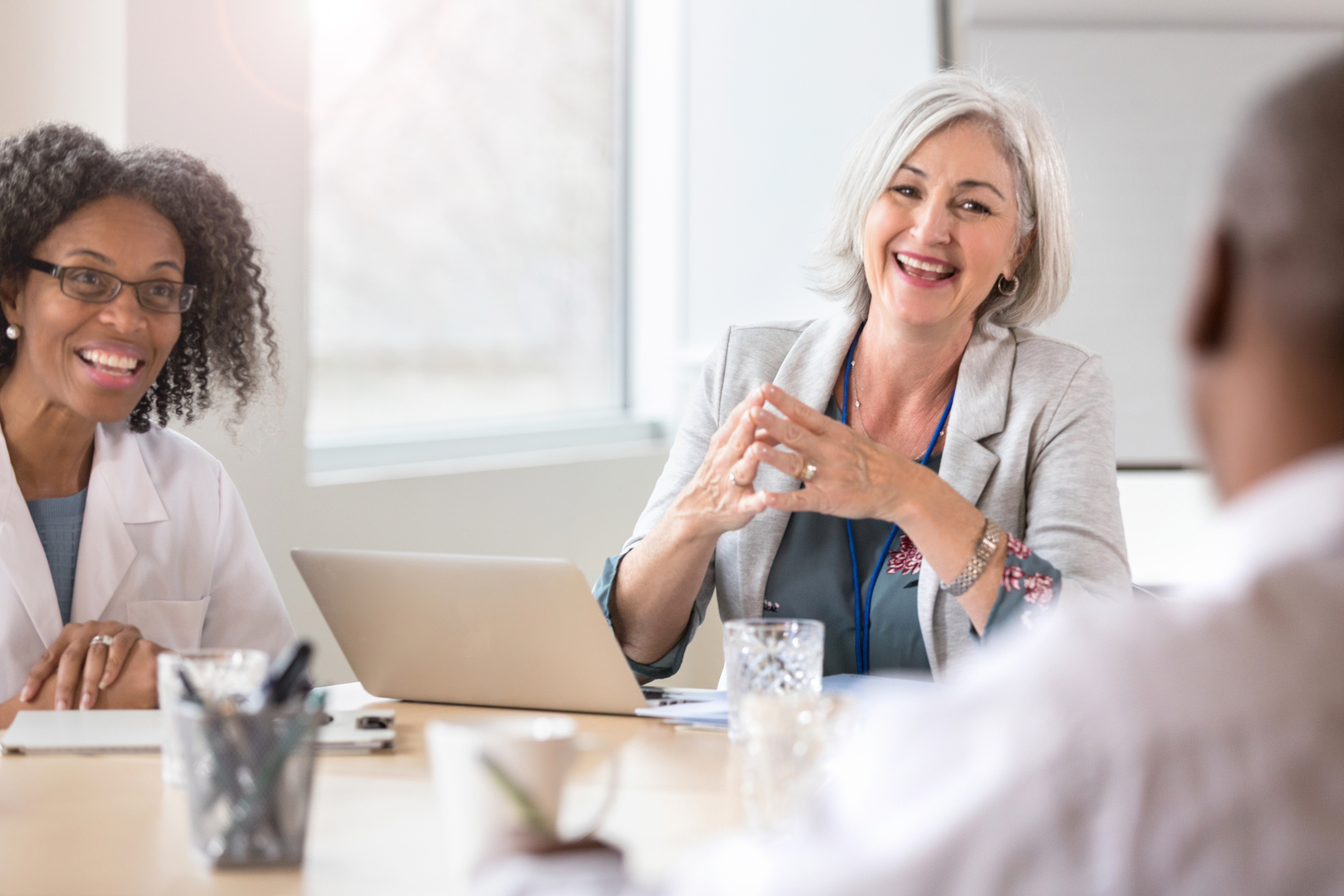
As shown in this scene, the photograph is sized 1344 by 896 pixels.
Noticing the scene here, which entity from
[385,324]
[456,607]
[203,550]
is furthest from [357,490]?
[456,607]

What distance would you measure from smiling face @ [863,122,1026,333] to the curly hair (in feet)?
3.23

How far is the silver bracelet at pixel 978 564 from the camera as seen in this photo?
1.67m

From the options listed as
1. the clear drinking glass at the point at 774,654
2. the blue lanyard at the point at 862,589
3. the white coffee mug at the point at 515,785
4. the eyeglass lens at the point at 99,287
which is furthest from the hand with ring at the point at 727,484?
the white coffee mug at the point at 515,785

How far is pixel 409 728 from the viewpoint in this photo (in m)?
1.45

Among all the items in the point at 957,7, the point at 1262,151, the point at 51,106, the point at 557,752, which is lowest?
the point at 557,752

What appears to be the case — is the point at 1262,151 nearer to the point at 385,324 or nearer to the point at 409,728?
the point at 409,728

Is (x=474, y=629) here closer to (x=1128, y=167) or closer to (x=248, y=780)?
(x=248, y=780)

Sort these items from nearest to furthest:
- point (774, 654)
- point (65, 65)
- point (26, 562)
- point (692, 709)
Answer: point (774, 654)
point (692, 709)
point (26, 562)
point (65, 65)

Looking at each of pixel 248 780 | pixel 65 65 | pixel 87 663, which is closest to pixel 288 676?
pixel 248 780

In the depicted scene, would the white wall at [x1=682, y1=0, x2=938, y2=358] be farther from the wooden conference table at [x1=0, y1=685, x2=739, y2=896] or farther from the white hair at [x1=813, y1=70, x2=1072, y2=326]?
the wooden conference table at [x1=0, y1=685, x2=739, y2=896]

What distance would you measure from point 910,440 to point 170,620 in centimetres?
109

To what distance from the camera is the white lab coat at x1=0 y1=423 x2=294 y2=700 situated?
173 cm

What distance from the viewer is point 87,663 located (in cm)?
150

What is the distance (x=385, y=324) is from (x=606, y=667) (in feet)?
7.85
